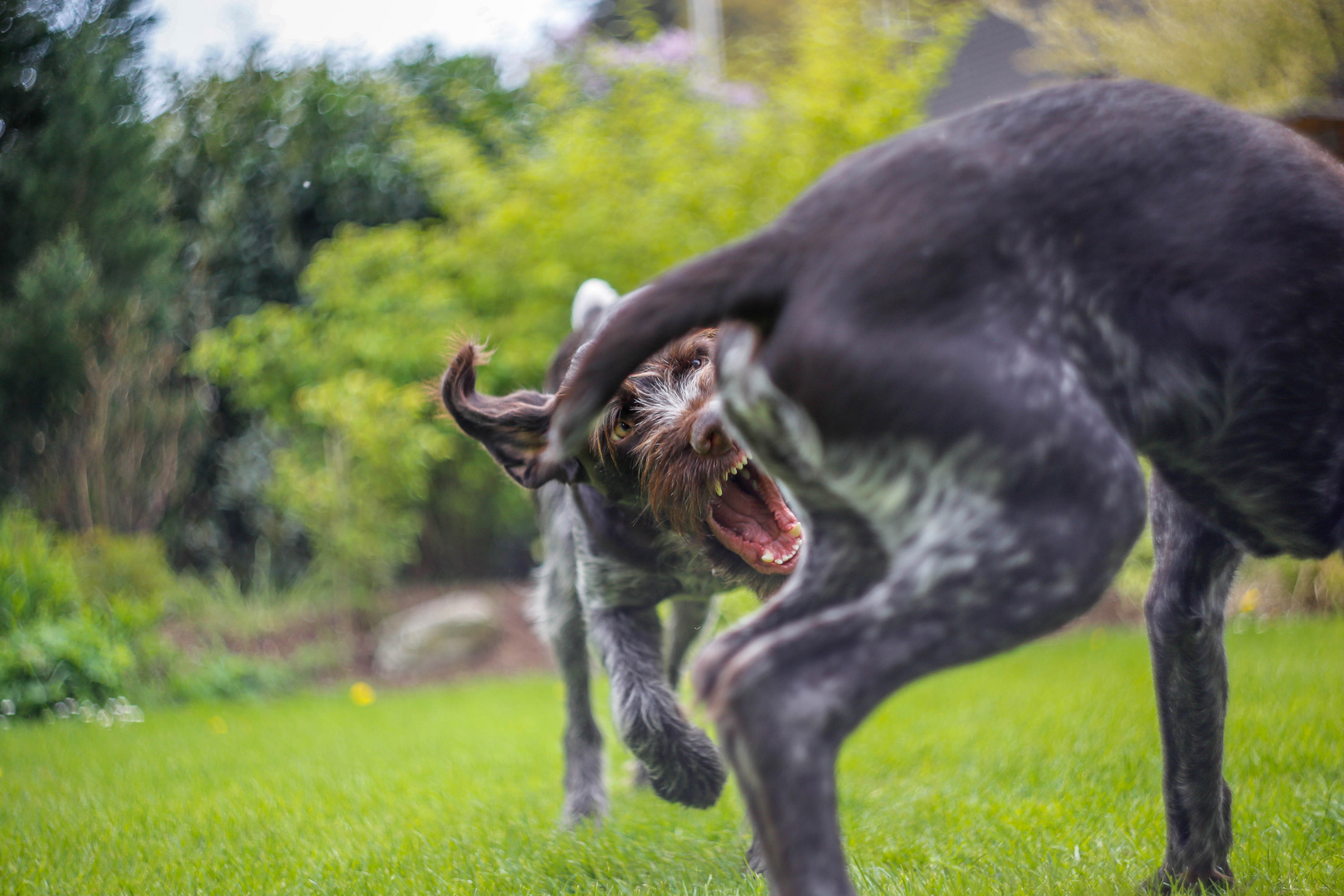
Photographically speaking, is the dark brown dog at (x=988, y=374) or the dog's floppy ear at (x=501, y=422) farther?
the dog's floppy ear at (x=501, y=422)

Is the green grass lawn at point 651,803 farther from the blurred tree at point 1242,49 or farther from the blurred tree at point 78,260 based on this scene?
the blurred tree at point 78,260

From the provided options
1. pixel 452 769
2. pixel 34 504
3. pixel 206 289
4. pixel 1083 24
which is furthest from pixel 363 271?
pixel 1083 24

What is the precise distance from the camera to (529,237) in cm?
916

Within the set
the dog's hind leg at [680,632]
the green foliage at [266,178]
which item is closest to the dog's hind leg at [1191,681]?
the dog's hind leg at [680,632]

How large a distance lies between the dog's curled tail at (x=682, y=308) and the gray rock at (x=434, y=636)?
24.9ft

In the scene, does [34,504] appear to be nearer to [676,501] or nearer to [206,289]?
[206,289]

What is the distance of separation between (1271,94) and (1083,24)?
6.98 ft

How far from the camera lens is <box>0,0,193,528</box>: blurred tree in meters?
9.16

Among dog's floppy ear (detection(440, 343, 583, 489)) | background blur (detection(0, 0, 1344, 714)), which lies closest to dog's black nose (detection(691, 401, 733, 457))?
dog's floppy ear (detection(440, 343, 583, 489))

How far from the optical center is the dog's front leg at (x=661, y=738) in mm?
3059

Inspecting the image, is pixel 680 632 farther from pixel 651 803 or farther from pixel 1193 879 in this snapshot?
pixel 1193 879

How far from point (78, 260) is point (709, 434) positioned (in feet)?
29.2

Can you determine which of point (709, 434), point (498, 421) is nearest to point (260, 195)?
point (498, 421)

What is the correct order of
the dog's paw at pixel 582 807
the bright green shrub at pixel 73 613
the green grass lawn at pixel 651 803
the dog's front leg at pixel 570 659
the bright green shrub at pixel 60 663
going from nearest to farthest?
1. the green grass lawn at pixel 651 803
2. the dog's paw at pixel 582 807
3. the dog's front leg at pixel 570 659
4. the bright green shrub at pixel 60 663
5. the bright green shrub at pixel 73 613
